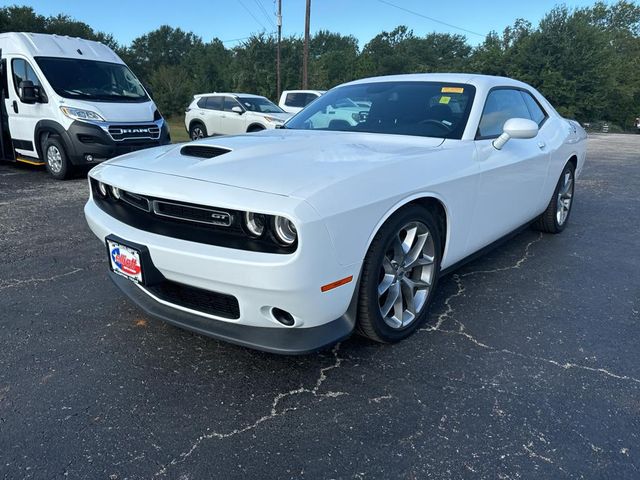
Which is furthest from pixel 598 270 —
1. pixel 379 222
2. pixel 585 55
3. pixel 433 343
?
pixel 585 55

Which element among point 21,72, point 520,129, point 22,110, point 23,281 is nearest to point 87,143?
point 22,110

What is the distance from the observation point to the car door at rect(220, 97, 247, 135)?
13320 mm

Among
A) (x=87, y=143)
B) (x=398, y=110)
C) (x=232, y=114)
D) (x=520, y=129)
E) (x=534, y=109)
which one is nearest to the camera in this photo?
(x=520, y=129)

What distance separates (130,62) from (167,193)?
62.5 meters

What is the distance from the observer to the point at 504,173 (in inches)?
130

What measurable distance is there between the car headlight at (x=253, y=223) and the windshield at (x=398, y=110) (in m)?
1.54

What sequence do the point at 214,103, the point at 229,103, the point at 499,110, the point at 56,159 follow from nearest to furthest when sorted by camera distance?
1. the point at 499,110
2. the point at 56,159
3. the point at 229,103
4. the point at 214,103

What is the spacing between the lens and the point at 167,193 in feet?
7.20

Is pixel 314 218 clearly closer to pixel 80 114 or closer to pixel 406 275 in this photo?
pixel 406 275

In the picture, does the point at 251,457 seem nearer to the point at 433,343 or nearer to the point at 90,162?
the point at 433,343

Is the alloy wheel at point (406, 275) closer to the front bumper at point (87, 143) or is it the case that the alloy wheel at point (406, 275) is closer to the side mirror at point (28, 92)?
the front bumper at point (87, 143)

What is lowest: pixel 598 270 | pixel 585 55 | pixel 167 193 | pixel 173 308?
pixel 598 270

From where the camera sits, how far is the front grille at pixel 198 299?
2184 mm

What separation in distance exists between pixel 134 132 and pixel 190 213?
20.7ft
